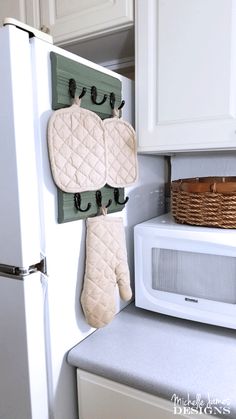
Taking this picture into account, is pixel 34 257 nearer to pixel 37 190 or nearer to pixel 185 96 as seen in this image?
pixel 37 190

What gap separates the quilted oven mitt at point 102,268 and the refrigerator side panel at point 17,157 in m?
0.18

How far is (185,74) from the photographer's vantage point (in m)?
0.91

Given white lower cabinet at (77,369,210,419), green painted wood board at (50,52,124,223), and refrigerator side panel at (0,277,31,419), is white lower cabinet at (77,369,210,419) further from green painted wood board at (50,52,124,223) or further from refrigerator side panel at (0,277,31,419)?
green painted wood board at (50,52,124,223)

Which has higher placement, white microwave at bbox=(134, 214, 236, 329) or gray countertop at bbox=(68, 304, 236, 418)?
white microwave at bbox=(134, 214, 236, 329)

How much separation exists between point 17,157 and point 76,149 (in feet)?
0.55

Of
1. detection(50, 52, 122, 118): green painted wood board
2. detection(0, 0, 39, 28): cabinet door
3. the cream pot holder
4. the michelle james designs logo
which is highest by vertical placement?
detection(0, 0, 39, 28): cabinet door

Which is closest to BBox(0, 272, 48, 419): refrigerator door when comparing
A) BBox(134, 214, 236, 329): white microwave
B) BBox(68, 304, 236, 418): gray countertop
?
BBox(68, 304, 236, 418): gray countertop

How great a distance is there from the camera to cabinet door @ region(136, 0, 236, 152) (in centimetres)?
85

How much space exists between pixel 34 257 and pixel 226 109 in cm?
66

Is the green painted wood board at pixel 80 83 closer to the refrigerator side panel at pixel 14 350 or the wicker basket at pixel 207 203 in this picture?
the wicker basket at pixel 207 203

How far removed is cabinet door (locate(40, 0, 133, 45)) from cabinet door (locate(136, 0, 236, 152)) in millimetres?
57

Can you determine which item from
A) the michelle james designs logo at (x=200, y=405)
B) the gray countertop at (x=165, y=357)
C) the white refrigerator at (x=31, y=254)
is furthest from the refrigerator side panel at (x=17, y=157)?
the michelle james designs logo at (x=200, y=405)

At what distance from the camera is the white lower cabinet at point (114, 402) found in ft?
2.42

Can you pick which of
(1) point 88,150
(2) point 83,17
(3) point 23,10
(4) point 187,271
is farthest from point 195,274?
(3) point 23,10
